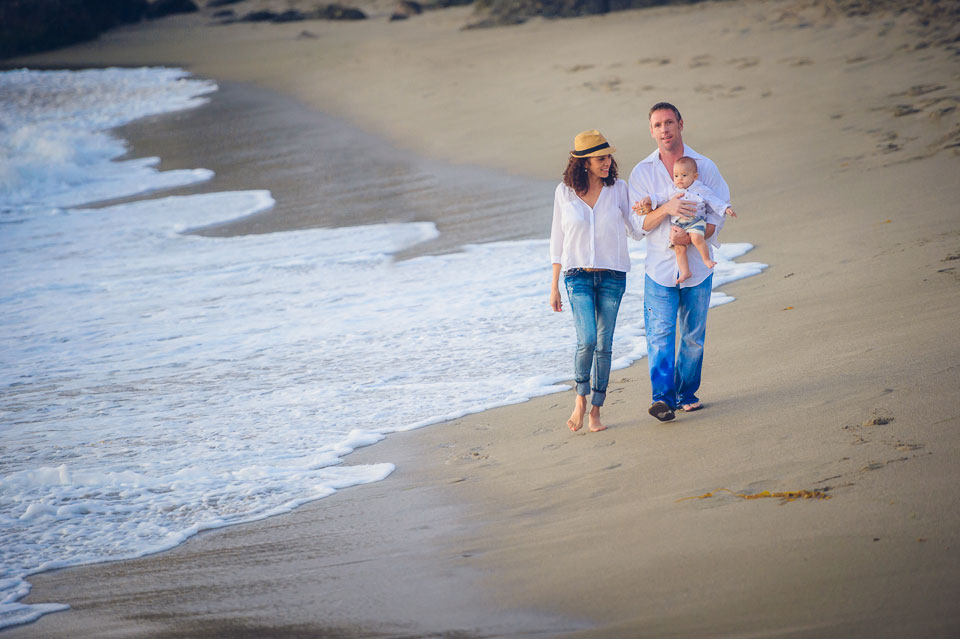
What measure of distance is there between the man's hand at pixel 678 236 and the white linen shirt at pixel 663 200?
6cm

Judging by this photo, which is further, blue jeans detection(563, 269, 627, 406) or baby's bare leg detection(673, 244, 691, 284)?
blue jeans detection(563, 269, 627, 406)

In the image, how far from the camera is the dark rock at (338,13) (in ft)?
102

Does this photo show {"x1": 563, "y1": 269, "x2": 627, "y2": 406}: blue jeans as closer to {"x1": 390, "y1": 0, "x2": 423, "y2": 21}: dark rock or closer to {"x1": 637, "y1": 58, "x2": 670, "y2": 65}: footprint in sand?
{"x1": 637, "y1": 58, "x2": 670, "y2": 65}: footprint in sand

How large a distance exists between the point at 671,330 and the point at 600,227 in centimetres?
66

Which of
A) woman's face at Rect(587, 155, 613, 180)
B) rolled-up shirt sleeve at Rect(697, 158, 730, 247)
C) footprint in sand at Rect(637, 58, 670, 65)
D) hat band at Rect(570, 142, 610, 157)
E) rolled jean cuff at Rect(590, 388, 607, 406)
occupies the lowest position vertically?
rolled jean cuff at Rect(590, 388, 607, 406)

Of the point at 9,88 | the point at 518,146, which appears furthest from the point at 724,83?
the point at 9,88

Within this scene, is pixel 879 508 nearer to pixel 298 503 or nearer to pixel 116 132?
pixel 298 503

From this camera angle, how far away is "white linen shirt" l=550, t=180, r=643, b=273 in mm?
4645

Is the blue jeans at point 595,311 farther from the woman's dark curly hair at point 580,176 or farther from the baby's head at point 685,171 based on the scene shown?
the baby's head at point 685,171

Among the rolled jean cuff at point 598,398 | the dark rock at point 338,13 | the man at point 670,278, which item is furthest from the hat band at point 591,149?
the dark rock at point 338,13

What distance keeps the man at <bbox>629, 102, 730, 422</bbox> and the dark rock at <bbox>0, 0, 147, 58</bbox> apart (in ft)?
124

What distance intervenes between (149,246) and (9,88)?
21.8 m

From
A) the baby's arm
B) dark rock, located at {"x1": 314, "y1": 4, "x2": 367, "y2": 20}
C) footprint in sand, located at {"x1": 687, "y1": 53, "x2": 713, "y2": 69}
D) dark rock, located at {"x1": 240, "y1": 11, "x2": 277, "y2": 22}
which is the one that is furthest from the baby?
dark rock, located at {"x1": 240, "y1": 11, "x2": 277, "y2": 22}

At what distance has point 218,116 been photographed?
65.5ft
